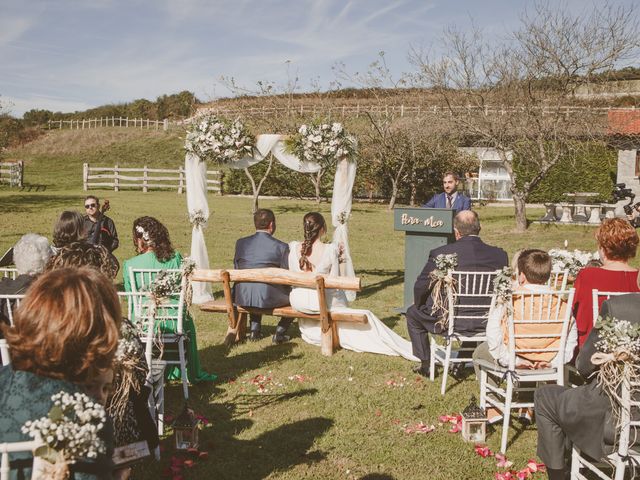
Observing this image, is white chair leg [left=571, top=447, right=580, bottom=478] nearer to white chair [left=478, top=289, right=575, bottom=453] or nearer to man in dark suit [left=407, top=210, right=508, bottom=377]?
white chair [left=478, top=289, right=575, bottom=453]

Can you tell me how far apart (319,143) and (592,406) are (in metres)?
7.21

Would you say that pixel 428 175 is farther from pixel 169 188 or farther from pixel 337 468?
pixel 337 468

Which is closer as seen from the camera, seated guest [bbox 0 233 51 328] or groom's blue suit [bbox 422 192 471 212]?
seated guest [bbox 0 233 51 328]

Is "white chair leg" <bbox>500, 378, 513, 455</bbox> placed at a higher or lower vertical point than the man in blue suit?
lower

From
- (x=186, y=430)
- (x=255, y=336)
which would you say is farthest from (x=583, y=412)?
(x=255, y=336)

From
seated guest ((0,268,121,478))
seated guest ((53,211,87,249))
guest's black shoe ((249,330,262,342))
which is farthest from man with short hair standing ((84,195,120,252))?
seated guest ((0,268,121,478))

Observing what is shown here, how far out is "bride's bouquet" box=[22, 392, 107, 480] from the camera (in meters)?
1.92

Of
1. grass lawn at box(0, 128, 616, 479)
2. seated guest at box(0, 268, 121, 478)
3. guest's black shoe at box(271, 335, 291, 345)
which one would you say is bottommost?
grass lawn at box(0, 128, 616, 479)

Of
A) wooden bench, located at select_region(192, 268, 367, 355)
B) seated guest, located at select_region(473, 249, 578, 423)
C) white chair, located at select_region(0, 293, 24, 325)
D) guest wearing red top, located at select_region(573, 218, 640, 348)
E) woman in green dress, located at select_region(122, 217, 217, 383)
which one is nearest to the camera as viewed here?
white chair, located at select_region(0, 293, 24, 325)

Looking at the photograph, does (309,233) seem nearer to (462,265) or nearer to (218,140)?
(462,265)

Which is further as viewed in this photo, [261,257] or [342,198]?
[342,198]

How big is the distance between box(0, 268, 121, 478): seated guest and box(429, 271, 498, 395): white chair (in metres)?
4.02

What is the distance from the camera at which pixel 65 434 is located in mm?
1914

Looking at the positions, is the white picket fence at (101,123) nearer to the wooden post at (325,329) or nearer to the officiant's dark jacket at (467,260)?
the wooden post at (325,329)
